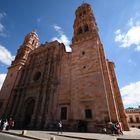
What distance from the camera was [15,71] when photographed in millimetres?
24625

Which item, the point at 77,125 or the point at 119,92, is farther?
the point at 119,92

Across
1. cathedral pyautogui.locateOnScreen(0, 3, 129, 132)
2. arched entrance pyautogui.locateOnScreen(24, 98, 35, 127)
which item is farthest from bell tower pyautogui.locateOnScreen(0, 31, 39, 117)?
arched entrance pyautogui.locateOnScreen(24, 98, 35, 127)

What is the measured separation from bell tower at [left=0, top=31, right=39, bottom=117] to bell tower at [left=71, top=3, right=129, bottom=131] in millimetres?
12482

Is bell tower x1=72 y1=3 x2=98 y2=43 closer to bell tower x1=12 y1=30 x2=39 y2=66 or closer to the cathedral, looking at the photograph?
the cathedral

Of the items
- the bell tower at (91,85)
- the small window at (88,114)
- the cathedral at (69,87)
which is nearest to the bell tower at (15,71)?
the cathedral at (69,87)

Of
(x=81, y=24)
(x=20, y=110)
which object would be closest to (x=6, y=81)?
(x=20, y=110)

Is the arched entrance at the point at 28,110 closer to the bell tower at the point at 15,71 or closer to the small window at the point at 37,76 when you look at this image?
the small window at the point at 37,76

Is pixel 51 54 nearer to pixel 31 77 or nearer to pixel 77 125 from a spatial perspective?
pixel 31 77

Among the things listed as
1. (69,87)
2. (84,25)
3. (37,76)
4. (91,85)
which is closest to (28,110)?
(37,76)

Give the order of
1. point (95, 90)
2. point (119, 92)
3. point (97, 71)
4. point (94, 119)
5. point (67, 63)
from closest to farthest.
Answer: point (94, 119), point (95, 90), point (97, 71), point (119, 92), point (67, 63)

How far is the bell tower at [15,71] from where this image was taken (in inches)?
875

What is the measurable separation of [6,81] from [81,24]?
1854 centimetres

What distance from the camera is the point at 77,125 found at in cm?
1296

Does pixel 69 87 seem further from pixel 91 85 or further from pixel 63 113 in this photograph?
pixel 63 113
